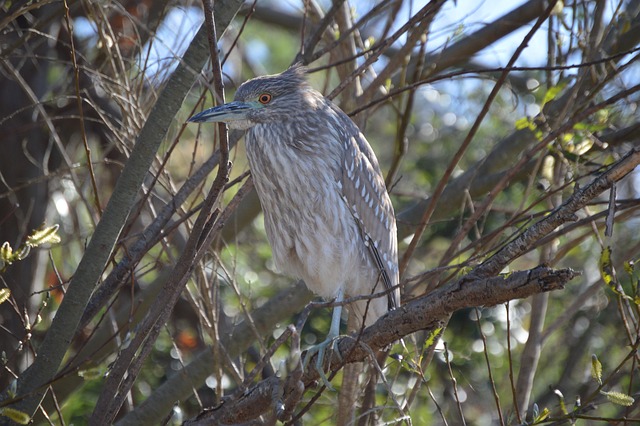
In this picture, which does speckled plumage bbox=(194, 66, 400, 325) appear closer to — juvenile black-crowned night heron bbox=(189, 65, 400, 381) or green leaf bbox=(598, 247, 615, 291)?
juvenile black-crowned night heron bbox=(189, 65, 400, 381)

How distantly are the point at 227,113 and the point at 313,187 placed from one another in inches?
21.3

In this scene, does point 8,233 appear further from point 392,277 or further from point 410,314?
point 410,314

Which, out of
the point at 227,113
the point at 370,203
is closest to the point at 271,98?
the point at 227,113

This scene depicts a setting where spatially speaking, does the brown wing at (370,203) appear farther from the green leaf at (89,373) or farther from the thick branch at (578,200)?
the green leaf at (89,373)

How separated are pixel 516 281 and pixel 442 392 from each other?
3608 millimetres

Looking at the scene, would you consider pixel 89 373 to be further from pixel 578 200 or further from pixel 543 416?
pixel 578 200

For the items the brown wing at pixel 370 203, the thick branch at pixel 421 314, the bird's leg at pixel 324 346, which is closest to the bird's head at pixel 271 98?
the brown wing at pixel 370 203

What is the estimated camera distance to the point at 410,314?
8.32 feet

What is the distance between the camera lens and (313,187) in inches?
146

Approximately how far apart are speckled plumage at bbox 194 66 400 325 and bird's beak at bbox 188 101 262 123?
0.06 ft

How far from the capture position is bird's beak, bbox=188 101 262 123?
10.6ft

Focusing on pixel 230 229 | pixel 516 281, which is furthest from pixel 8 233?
pixel 516 281

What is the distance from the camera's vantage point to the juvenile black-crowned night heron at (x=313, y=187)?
371 cm

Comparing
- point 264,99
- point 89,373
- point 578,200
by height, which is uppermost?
point 264,99
